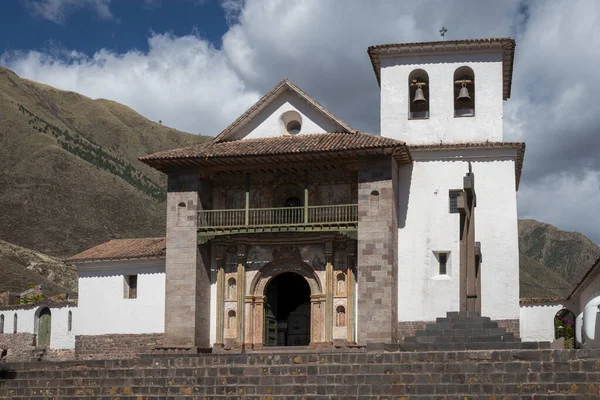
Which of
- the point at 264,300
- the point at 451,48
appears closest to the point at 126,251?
the point at 264,300

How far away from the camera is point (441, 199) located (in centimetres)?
2667

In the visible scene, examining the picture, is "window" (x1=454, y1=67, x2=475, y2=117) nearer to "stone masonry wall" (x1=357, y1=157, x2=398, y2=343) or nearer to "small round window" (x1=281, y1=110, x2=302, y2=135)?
"stone masonry wall" (x1=357, y1=157, x2=398, y2=343)

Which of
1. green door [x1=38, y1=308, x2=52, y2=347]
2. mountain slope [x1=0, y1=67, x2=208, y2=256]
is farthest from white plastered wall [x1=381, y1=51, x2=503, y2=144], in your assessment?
mountain slope [x1=0, y1=67, x2=208, y2=256]

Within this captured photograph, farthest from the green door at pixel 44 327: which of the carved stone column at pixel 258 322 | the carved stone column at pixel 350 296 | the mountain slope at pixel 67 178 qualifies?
the mountain slope at pixel 67 178

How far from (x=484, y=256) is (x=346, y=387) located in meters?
9.37

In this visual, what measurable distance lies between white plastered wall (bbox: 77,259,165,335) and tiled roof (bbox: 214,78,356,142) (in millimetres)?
4492

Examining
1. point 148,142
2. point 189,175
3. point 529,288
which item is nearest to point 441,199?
point 189,175

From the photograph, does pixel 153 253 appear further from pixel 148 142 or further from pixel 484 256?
pixel 148 142

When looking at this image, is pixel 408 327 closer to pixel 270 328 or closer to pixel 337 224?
pixel 337 224

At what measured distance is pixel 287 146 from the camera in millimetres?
26375

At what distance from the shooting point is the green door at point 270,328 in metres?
27.4

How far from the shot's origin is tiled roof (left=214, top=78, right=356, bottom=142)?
2730 centimetres

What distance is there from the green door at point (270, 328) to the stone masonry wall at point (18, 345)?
8.72m

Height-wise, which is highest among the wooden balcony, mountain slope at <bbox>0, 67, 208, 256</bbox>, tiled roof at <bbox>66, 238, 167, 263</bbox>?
mountain slope at <bbox>0, 67, 208, 256</bbox>
